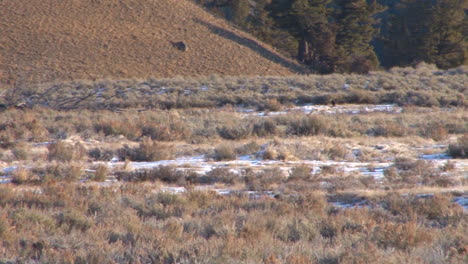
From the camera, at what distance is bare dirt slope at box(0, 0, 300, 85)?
41.9 m

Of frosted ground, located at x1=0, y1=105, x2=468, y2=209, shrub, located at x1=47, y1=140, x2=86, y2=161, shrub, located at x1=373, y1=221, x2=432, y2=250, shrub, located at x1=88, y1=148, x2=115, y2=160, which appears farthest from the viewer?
shrub, located at x1=88, y1=148, x2=115, y2=160

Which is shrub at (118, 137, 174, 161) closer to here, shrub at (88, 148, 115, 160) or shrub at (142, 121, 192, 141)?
shrub at (88, 148, 115, 160)

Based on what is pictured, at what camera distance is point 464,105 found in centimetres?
2725

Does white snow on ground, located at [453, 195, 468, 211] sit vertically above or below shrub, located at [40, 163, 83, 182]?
above

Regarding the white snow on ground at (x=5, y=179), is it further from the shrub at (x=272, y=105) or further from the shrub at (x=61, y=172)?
the shrub at (x=272, y=105)

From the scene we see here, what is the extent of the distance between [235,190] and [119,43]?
37.7 meters

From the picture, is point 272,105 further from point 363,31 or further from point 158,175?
point 363,31

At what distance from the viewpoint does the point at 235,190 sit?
33.7 ft

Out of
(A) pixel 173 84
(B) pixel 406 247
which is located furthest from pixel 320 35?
(B) pixel 406 247

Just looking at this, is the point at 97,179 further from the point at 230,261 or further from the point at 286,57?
the point at 286,57

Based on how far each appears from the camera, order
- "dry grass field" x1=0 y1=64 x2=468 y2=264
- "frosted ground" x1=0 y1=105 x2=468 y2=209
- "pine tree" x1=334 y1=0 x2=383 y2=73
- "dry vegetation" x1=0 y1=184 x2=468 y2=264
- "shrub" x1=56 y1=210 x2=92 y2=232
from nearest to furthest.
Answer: "dry vegetation" x1=0 y1=184 x2=468 y2=264, "dry grass field" x1=0 y1=64 x2=468 y2=264, "shrub" x1=56 y1=210 x2=92 y2=232, "frosted ground" x1=0 y1=105 x2=468 y2=209, "pine tree" x1=334 y1=0 x2=383 y2=73

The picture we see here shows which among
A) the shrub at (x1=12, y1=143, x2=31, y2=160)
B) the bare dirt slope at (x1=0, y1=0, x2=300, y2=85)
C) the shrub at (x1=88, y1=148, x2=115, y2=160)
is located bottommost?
the shrub at (x1=88, y1=148, x2=115, y2=160)

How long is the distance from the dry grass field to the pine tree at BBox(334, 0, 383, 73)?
77.1ft

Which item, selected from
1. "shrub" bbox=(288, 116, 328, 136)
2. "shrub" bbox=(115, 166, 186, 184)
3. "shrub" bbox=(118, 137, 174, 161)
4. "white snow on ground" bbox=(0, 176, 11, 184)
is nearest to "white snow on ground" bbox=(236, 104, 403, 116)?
"shrub" bbox=(288, 116, 328, 136)
